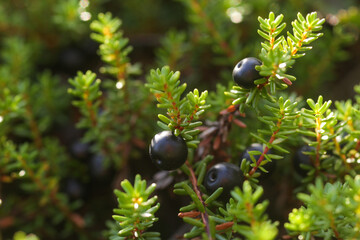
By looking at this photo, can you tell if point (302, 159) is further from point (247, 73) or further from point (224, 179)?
point (247, 73)

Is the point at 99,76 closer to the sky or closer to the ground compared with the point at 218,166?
closer to the sky

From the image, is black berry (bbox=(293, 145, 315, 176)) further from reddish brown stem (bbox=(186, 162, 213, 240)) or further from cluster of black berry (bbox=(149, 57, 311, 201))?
reddish brown stem (bbox=(186, 162, 213, 240))

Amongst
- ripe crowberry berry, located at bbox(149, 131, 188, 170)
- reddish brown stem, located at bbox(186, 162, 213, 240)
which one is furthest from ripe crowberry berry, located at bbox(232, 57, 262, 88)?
reddish brown stem, located at bbox(186, 162, 213, 240)

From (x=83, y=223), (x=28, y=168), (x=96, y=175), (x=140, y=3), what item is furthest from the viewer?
(x=140, y=3)

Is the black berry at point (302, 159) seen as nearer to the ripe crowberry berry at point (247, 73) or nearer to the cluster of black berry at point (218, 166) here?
the cluster of black berry at point (218, 166)

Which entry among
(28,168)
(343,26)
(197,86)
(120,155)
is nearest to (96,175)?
(120,155)

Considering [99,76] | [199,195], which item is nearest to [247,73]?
[199,195]

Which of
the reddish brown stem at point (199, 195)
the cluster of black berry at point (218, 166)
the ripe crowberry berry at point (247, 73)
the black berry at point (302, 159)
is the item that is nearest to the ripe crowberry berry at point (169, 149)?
the cluster of black berry at point (218, 166)

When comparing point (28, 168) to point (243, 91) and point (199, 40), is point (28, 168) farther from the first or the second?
point (199, 40)
